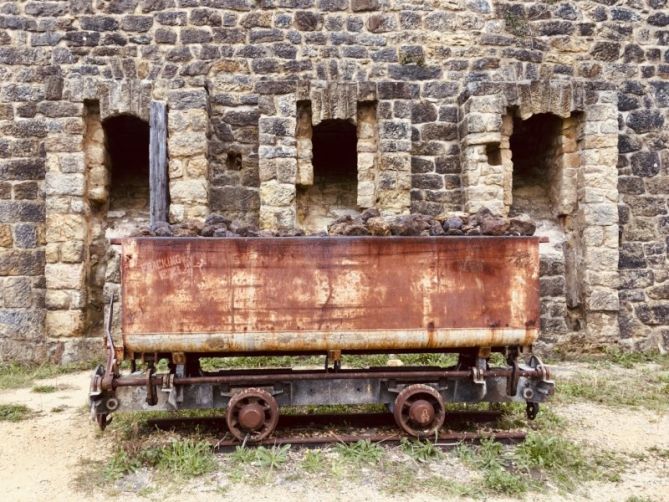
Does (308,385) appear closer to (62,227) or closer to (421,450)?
(421,450)

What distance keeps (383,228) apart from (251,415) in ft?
5.26

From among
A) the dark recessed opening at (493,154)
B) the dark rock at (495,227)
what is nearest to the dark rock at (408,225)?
the dark rock at (495,227)

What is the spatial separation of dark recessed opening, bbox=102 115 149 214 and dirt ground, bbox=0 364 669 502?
9.44ft

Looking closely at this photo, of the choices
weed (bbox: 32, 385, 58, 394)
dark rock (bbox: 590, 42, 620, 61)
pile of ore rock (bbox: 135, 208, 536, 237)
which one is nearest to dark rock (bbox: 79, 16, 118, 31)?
pile of ore rock (bbox: 135, 208, 536, 237)

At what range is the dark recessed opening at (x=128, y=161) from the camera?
698cm

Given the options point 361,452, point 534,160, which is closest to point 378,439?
point 361,452

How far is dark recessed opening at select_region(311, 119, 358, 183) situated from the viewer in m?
7.18

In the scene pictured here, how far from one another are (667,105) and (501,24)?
8.45 feet

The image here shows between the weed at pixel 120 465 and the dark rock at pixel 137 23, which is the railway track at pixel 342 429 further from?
the dark rock at pixel 137 23

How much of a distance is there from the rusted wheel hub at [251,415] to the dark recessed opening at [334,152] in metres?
4.05

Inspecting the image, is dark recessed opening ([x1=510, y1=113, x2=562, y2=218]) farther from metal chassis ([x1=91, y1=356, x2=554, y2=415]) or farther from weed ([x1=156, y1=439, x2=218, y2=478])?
weed ([x1=156, y1=439, x2=218, y2=478])

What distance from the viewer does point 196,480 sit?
3.15 m

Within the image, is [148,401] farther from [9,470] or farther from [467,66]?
[467,66]

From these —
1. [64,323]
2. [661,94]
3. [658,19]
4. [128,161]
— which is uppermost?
[658,19]
